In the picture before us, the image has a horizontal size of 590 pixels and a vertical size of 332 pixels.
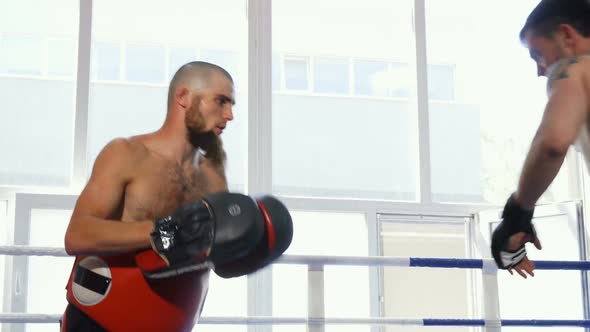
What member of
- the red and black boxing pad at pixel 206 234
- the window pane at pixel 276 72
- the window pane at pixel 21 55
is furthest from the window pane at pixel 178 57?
the red and black boxing pad at pixel 206 234

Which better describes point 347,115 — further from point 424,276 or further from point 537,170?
point 537,170

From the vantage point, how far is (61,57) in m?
4.85

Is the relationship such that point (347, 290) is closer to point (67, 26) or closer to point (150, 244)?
point (67, 26)

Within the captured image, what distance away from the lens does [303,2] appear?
5.40 m

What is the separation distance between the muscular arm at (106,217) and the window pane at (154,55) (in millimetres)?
3060

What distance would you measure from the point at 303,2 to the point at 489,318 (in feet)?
10.3

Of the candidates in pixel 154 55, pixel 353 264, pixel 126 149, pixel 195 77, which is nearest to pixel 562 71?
pixel 195 77

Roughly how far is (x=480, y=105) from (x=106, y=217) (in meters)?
4.18

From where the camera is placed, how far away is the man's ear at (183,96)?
188cm

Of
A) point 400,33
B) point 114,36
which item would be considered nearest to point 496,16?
point 400,33

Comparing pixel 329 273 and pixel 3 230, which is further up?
pixel 3 230

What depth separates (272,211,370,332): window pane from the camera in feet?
16.4

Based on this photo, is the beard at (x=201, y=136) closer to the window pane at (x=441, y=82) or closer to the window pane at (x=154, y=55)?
the window pane at (x=154, y=55)

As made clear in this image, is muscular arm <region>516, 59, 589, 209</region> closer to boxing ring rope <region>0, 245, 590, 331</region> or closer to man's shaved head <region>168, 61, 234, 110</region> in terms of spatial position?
man's shaved head <region>168, 61, 234, 110</region>
